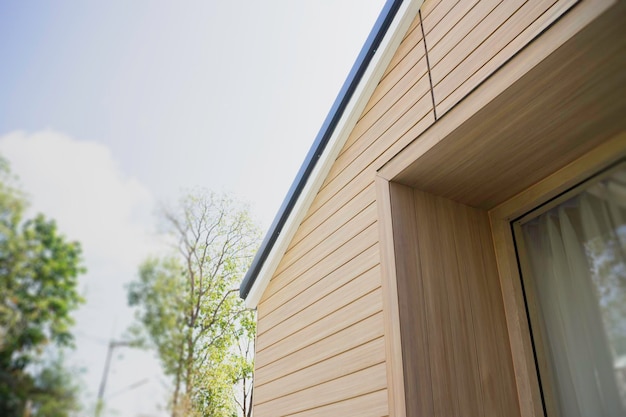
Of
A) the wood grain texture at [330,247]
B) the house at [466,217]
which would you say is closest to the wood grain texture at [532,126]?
the house at [466,217]

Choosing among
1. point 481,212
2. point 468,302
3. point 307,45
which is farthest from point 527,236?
point 307,45

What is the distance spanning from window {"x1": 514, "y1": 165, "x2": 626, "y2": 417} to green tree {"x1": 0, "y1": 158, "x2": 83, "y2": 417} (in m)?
1.77

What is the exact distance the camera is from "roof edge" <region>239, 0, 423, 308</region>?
2.56m

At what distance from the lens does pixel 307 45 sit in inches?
183

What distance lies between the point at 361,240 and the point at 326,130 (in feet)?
2.45

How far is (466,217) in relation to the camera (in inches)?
95.0

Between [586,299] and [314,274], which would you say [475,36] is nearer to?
[586,299]

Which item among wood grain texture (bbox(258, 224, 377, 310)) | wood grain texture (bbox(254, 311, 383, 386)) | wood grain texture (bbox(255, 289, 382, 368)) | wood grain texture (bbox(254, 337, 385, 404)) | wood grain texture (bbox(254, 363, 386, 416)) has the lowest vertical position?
wood grain texture (bbox(254, 363, 386, 416))

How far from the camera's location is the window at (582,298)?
1769 millimetres

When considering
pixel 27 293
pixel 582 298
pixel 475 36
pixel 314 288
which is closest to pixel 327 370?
pixel 314 288

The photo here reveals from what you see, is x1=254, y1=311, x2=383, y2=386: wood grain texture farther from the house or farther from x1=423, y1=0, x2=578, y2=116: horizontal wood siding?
x1=423, y1=0, x2=578, y2=116: horizontal wood siding

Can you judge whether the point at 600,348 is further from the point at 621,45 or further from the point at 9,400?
the point at 9,400

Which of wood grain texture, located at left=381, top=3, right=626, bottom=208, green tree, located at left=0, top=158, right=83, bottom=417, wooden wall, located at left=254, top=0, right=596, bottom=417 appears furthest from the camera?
wooden wall, located at left=254, top=0, right=596, bottom=417

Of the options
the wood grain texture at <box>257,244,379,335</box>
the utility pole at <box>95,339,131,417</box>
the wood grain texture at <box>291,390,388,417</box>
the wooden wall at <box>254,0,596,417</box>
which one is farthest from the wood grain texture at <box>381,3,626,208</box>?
the utility pole at <box>95,339,131,417</box>
